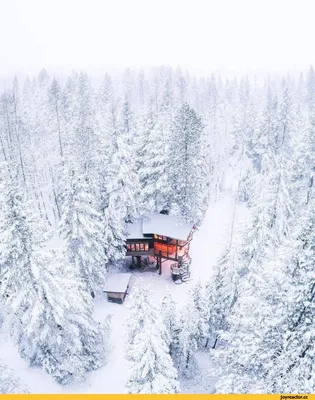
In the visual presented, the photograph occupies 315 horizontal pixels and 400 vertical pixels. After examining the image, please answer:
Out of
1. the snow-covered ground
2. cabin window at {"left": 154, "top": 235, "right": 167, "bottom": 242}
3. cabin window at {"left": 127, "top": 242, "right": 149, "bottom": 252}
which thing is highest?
cabin window at {"left": 154, "top": 235, "right": 167, "bottom": 242}

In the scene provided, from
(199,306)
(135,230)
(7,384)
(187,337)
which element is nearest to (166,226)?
(135,230)

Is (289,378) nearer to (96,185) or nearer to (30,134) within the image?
(96,185)

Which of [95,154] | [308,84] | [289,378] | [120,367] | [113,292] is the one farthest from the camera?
[308,84]

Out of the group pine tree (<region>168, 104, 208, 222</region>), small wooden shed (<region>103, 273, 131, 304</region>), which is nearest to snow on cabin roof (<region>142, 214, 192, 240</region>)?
pine tree (<region>168, 104, 208, 222</region>)

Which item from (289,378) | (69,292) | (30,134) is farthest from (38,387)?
(30,134)

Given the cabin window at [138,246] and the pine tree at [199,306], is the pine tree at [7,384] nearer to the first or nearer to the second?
the pine tree at [199,306]

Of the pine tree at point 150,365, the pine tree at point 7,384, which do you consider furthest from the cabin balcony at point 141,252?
the pine tree at point 7,384

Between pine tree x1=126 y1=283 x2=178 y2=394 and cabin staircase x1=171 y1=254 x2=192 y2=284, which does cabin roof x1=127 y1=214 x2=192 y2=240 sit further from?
pine tree x1=126 y1=283 x2=178 y2=394
